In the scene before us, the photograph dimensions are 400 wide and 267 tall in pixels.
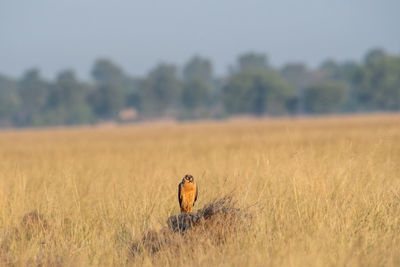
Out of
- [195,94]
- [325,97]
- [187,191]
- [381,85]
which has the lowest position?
[187,191]

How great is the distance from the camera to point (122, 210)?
23.4 ft

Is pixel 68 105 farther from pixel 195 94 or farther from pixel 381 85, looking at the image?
pixel 381 85

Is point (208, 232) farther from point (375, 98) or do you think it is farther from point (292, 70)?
point (292, 70)

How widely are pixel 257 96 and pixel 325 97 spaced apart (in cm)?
1561

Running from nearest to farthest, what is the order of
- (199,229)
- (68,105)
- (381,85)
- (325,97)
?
(199,229) < (381,85) < (325,97) < (68,105)

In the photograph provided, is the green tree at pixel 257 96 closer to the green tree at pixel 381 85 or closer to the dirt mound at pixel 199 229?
the green tree at pixel 381 85

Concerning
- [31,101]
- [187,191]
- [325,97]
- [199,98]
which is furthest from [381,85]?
[187,191]

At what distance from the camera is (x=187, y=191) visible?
20.6 ft

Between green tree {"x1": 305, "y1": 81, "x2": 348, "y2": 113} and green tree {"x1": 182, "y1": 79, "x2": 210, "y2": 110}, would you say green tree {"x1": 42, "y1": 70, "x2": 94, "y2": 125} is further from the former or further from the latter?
green tree {"x1": 305, "y1": 81, "x2": 348, "y2": 113}

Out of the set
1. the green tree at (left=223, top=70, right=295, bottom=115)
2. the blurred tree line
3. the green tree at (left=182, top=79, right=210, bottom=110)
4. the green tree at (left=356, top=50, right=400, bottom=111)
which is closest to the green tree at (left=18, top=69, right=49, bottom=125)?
the blurred tree line

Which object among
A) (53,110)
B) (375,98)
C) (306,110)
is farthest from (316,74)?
(53,110)

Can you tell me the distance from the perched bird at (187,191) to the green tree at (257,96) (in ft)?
367

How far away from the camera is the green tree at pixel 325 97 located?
373 feet

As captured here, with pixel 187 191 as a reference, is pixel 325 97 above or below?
above
